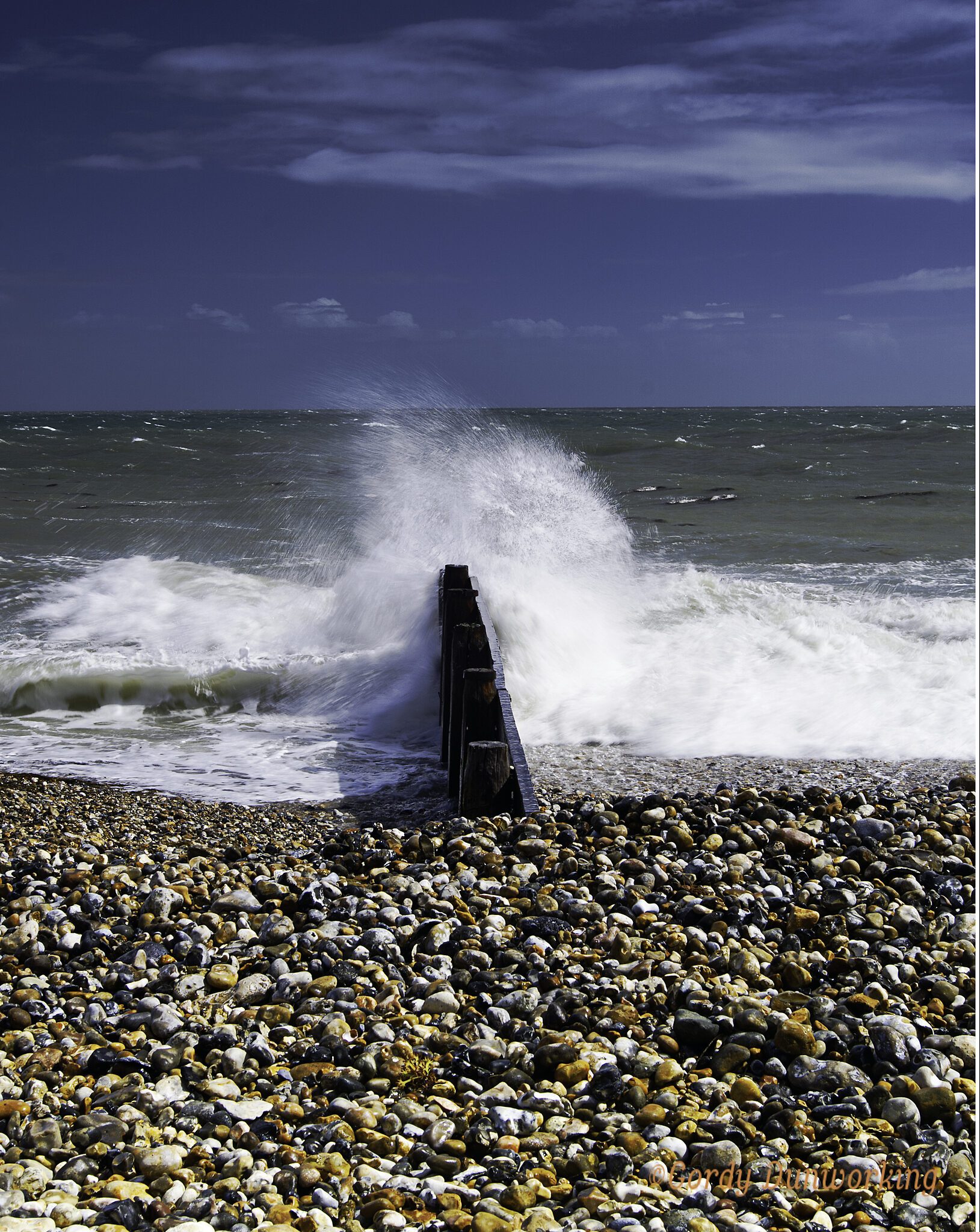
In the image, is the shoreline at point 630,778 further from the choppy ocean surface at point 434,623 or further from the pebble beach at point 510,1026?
the pebble beach at point 510,1026

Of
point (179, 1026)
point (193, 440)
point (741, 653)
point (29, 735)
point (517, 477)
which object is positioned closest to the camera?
point (179, 1026)

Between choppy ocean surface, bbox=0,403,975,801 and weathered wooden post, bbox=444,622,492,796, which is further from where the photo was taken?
choppy ocean surface, bbox=0,403,975,801

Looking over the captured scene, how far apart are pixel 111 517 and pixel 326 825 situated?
660 inches

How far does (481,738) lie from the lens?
196 inches

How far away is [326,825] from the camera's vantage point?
5250 mm

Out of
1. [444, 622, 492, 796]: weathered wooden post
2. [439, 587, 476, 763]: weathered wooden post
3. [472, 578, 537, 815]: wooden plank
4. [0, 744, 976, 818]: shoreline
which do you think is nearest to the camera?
[472, 578, 537, 815]: wooden plank

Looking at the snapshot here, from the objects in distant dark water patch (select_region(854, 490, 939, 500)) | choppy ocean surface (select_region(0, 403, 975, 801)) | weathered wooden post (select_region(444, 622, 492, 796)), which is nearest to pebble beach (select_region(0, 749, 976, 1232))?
weathered wooden post (select_region(444, 622, 492, 796))

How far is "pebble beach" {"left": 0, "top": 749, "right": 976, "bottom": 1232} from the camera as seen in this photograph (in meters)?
2.25

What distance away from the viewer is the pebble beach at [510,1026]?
Result: 7.38 feet

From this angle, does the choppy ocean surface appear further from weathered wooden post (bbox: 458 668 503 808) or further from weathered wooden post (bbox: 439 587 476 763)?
weathered wooden post (bbox: 458 668 503 808)

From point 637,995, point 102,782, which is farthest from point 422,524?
point 637,995

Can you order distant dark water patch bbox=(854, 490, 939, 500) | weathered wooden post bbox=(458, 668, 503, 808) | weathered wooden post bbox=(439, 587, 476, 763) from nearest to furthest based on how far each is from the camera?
weathered wooden post bbox=(458, 668, 503, 808) → weathered wooden post bbox=(439, 587, 476, 763) → distant dark water patch bbox=(854, 490, 939, 500)

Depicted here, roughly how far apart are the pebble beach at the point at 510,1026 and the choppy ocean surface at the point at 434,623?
6.56 ft

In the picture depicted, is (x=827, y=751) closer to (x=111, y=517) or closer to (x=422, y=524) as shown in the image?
(x=422, y=524)
